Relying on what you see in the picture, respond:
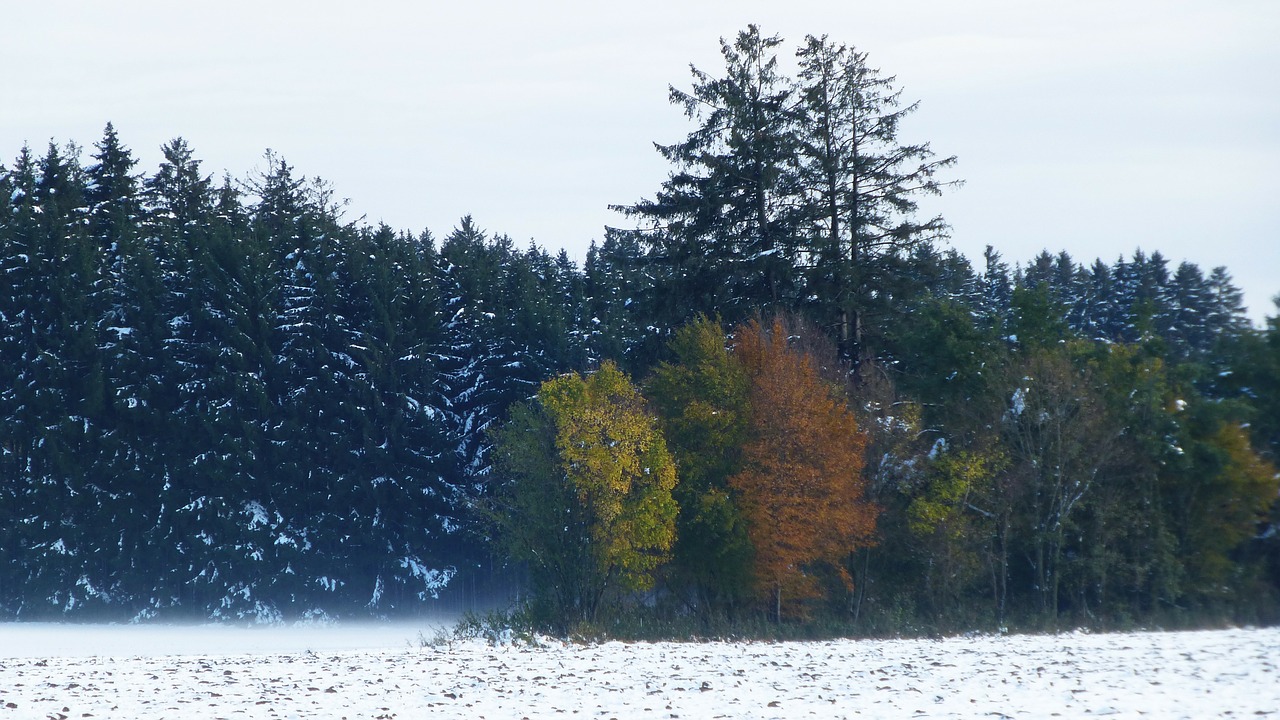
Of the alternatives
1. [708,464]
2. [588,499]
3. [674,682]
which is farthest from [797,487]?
[674,682]

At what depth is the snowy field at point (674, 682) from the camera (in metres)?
15.1

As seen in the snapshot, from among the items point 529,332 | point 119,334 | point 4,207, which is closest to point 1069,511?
point 529,332

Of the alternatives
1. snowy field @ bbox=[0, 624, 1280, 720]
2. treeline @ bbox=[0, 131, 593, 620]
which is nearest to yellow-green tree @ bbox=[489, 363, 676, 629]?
snowy field @ bbox=[0, 624, 1280, 720]

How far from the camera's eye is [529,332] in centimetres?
5481

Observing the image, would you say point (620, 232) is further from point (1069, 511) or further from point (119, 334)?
point (119, 334)

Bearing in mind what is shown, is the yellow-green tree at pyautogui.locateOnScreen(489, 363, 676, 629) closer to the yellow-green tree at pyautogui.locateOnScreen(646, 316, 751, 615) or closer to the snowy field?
the yellow-green tree at pyautogui.locateOnScreen(646, 316, 751, 615)

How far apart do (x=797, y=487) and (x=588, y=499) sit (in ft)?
19.7

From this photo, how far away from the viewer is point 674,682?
59.0 ft

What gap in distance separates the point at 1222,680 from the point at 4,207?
56362 mm

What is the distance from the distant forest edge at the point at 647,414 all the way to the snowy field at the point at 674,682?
8.06m

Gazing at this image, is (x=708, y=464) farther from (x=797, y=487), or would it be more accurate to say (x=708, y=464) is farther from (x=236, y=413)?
(x=236, y=413)

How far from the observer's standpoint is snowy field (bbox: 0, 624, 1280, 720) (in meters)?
15.1

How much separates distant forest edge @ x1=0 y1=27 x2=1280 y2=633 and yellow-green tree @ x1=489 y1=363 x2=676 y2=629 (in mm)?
93

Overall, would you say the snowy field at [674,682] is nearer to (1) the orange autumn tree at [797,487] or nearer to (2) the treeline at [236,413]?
(1) the orange autumn tree at [797,487]
